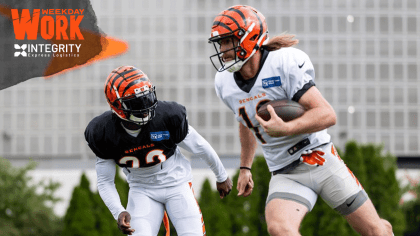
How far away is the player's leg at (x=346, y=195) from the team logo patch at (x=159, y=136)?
1.39 metres

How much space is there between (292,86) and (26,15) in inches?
865

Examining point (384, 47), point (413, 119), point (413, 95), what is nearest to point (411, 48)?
point (384, 47)

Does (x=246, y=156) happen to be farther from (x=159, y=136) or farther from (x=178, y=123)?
(x=159, y=136)

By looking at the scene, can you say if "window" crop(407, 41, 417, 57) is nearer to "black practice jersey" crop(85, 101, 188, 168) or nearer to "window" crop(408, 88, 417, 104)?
"window" crop(408, 88, 417, 104)

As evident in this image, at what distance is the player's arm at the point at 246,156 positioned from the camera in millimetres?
5688

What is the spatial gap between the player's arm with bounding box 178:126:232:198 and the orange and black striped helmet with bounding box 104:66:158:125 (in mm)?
457

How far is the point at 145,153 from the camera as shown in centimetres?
570

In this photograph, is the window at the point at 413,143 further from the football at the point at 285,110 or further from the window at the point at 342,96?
the football at the point at 285,110

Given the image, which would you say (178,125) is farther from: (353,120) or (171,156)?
(353,120)

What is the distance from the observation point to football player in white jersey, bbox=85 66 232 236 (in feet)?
18.3

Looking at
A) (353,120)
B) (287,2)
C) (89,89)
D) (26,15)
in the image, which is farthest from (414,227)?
(89,89)

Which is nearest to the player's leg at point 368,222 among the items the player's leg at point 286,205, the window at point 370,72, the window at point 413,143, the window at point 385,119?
the player's leg at point 286,205

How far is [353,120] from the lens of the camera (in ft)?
181
